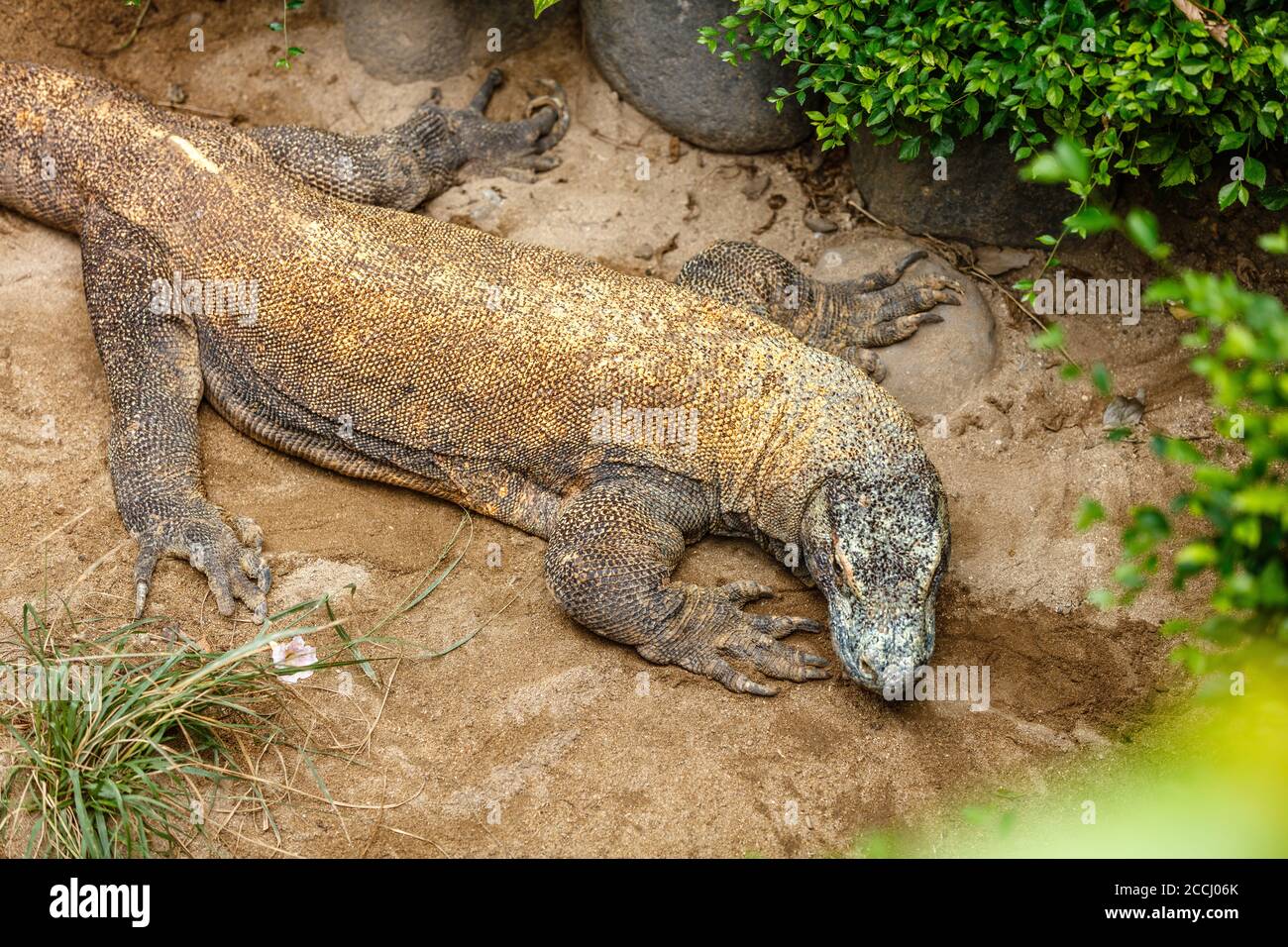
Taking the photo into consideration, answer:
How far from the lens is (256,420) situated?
5.98m

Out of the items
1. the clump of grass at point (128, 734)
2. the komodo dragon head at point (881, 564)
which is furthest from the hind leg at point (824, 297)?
the clump of grass at point (128, 734)

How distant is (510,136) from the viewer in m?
7.11

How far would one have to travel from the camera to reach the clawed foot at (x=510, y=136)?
278 inches

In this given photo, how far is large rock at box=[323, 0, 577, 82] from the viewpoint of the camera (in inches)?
282

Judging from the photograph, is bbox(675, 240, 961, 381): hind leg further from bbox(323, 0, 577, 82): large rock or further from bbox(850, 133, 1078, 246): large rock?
bbox(323, 0, 577, 82): large rock

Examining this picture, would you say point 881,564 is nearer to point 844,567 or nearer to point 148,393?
point 844,567

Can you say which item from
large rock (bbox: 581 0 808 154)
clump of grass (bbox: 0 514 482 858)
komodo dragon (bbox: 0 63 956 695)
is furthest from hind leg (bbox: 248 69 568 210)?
clump of grass (bbox: 0 514 482 858)

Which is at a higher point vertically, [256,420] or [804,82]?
[804,82]

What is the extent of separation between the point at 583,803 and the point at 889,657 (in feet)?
4.42

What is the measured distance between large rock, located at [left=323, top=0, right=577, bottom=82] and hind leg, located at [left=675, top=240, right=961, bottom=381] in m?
2.02

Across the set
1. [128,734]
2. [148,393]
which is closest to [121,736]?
[128,734]

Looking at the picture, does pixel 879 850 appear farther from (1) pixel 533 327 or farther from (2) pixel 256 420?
(2) pixel 256 420
